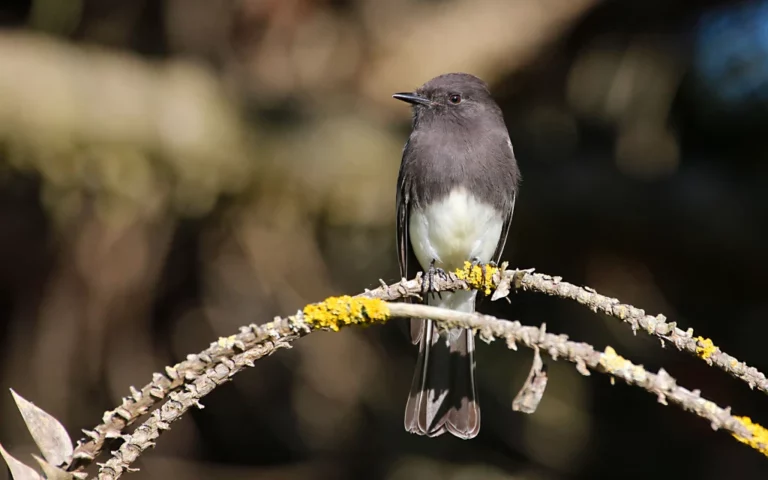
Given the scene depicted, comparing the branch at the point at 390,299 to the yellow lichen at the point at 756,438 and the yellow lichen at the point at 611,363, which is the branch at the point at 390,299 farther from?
the yellow lichen at the point at 611,363

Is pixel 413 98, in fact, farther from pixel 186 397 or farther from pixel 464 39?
pixel 186 397

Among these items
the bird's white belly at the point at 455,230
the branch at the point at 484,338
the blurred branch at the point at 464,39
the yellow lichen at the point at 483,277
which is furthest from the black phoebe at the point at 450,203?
the branch at the point at 484,338

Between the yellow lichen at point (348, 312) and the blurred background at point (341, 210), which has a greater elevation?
the blurred background at point (341, 210)

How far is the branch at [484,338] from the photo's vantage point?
1.49 meters

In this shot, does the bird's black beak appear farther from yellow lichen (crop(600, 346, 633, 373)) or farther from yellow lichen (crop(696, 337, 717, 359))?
yellow lichen (crop(600, 346, 633, 373))

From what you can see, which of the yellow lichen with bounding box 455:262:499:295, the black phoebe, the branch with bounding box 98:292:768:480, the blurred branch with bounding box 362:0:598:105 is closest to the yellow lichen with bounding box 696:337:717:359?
the branch with bounding box 98:292:768:480

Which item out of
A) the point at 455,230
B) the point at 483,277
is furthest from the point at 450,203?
the point at 483,277

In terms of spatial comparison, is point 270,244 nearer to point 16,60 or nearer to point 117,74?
point 117,74

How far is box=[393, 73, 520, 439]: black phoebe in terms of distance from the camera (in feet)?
12.9

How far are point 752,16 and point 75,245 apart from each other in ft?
13.7

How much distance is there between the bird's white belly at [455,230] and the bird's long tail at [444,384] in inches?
9.4

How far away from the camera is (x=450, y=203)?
394cm

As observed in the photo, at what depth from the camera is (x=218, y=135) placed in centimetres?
524

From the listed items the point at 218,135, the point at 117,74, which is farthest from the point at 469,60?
the point at 117,74
